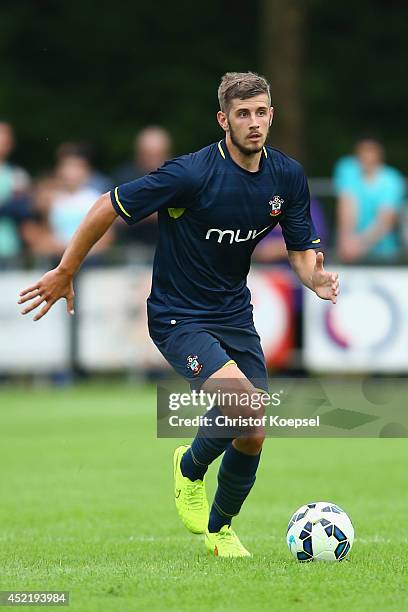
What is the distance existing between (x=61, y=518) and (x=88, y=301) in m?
7.13

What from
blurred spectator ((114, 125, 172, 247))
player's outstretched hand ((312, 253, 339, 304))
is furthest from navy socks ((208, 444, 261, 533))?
blurred spectator ((114, 125, 172, 247))

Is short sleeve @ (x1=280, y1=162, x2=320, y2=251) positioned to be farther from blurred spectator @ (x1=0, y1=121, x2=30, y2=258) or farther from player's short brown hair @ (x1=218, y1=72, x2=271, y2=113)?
blurred spectator @ (x1=0, y1=121, x2=30, y2=258)

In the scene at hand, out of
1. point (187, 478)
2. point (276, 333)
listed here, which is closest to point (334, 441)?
point (276, 333)

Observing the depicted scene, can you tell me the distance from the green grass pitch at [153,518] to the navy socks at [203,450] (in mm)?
411

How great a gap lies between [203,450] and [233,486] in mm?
247

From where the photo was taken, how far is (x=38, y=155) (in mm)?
26516

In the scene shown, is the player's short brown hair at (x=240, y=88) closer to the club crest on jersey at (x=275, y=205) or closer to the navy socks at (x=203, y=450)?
the club crest on jersey at (x=275, y=205)

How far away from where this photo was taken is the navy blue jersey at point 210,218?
23.3ft

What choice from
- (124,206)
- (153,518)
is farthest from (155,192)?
(153,518)

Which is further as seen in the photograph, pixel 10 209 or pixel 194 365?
pixel 10 209

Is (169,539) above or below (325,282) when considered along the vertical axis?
below

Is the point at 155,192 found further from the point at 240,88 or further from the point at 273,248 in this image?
the point at 273,248

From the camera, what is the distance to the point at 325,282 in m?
7.20

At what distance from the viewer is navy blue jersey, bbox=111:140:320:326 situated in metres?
7.11
